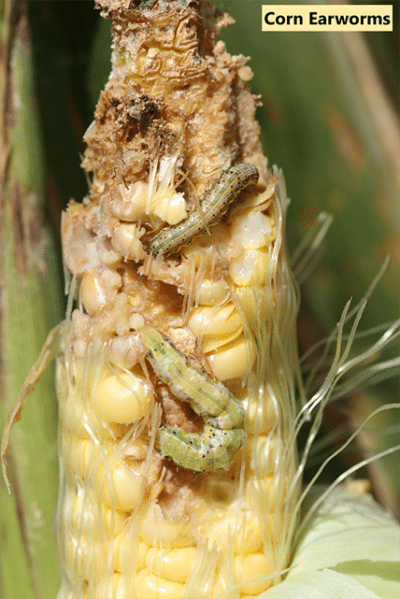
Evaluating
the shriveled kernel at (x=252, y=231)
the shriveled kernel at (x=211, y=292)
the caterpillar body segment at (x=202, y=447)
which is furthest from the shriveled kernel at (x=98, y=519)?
the shriveled kernel at (x=252, y=231)

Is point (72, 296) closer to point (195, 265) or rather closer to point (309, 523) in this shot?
point (195, 265)

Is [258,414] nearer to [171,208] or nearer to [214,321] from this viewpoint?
[214,321]

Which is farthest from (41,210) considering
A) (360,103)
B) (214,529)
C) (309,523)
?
(360,103)

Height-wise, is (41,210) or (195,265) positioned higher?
(41,210)

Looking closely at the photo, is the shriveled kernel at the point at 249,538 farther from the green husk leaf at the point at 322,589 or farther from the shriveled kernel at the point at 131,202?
the shriveled kernel at the point at 131,202

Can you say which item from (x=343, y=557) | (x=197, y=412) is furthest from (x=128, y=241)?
(x=343, y=557)

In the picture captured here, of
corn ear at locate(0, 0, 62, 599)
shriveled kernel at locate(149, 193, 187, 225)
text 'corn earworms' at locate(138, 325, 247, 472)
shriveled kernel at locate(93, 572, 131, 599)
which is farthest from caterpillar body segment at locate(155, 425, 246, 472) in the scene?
corn ear at locate(0, 0, 62, 599)
